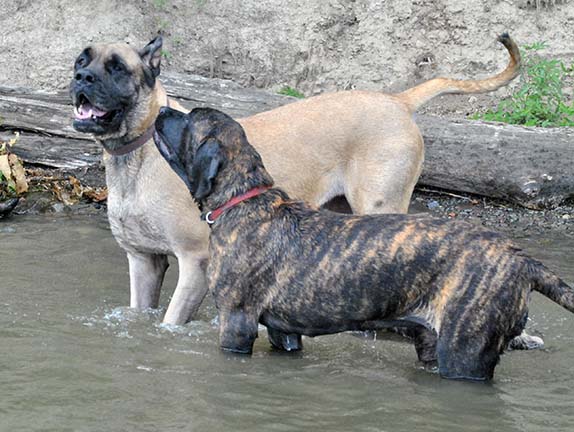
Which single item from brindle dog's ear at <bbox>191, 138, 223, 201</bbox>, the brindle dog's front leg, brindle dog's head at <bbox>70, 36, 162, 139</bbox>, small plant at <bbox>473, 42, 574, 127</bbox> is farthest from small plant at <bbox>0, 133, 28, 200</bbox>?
small plant at <bbox>473, 42, 574, 127</bbox>

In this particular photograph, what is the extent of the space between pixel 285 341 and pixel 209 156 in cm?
120

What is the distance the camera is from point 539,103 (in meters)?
11.4

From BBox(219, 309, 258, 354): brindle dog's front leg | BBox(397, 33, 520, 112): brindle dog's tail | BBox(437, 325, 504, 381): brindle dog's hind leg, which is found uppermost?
BBox(397, 33, 520, 112): brindle dog's tail

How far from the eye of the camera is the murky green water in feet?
17.3

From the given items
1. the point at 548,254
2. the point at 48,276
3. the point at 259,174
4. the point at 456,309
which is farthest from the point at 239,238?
the point at 548,254

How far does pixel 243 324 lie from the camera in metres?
6.18

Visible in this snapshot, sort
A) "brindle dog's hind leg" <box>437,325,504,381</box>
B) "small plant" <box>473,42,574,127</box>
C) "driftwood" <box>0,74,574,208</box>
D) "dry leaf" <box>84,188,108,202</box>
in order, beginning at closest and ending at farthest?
"brindle dog's hind leg" <box>437,325,504,381</box>
"driftwood" <box>0,74,574,208</box>
"dry leaf" <box>84,188,108,202</box>
"small plant" <box>473,42,574,127</box>

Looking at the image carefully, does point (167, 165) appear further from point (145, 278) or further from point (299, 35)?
point (299, 35)

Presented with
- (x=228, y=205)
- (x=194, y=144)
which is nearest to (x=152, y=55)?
(x=194, y=144)

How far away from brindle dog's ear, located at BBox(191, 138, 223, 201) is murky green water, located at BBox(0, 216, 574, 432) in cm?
95

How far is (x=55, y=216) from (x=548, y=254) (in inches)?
170

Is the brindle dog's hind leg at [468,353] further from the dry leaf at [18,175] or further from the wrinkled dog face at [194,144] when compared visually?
the dry leaf at [18,175]

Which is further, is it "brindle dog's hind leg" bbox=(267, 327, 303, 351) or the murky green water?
"brindle dog's hind leg" bbox=(267, 327, 303, 351)

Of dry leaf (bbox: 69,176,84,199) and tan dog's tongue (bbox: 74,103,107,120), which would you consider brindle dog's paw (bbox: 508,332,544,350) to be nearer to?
tan dog's tongue (bbox: 74,103,107,120)
